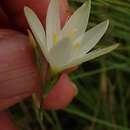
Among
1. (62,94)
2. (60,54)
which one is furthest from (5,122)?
(60,54)

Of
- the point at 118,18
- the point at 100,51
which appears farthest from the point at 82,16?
the point at 118,18

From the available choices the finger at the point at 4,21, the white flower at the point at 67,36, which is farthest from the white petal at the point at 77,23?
the finger at the point at 4,21

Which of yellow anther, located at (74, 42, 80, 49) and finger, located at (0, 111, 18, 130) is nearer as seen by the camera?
yellow anther, located at (74, 42, 80, 49)

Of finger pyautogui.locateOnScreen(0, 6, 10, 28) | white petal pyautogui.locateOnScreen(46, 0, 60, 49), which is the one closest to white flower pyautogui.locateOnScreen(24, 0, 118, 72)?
white petal pyautogui.locateOnScreen(46, 0, 60, 49)

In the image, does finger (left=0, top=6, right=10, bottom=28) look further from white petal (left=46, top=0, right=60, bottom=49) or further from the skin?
white petal (left=46, top=0, right=60, bottom=49)

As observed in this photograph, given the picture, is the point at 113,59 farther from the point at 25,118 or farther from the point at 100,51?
the point at 100,51

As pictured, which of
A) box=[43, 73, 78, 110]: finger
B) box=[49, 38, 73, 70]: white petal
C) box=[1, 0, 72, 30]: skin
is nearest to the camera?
box=[49, 38, 73, 70]: white petal

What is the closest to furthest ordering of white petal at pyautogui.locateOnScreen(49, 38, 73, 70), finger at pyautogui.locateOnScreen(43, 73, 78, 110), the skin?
1. white petal at pyautogui.locateOnScreen(49, 38, 73, 70)
2. the skin
3. finger at pyautogui.locateOnScreen(43, 73, 78, 110)

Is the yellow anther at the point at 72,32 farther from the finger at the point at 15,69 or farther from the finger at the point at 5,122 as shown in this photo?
the finger at the point at 5,122
